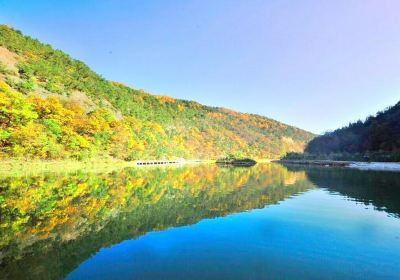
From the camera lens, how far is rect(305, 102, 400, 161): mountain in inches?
3607

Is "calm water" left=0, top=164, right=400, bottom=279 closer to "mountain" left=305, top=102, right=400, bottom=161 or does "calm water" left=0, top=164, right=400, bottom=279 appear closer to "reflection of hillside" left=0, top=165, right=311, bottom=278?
"reflection of hillside" left=0, top=165, right=311, bottom=278

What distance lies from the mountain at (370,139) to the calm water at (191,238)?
249 ft

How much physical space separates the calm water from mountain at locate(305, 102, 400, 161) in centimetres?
7580

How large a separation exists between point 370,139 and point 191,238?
361ft

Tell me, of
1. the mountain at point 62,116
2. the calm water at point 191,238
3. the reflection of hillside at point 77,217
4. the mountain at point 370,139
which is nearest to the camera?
the calm water at point 191,238

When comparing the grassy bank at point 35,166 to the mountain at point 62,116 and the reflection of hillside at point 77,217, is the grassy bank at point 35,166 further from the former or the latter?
the reflection of hillside at point 77,217

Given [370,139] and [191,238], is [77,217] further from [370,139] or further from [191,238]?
[370,139]

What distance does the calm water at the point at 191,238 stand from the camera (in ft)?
29.7

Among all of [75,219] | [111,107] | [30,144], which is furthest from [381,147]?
[75,219]

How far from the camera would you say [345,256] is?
1051 centimetres

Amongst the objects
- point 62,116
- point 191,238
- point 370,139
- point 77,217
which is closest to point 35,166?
point 62,116

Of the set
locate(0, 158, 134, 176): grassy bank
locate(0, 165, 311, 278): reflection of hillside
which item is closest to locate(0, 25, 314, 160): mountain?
locate(0, 158, 134, 176): grassy bank

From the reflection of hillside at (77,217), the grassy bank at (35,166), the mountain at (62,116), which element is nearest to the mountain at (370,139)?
the mountain at (62,116)

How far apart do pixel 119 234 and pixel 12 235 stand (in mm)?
3971
